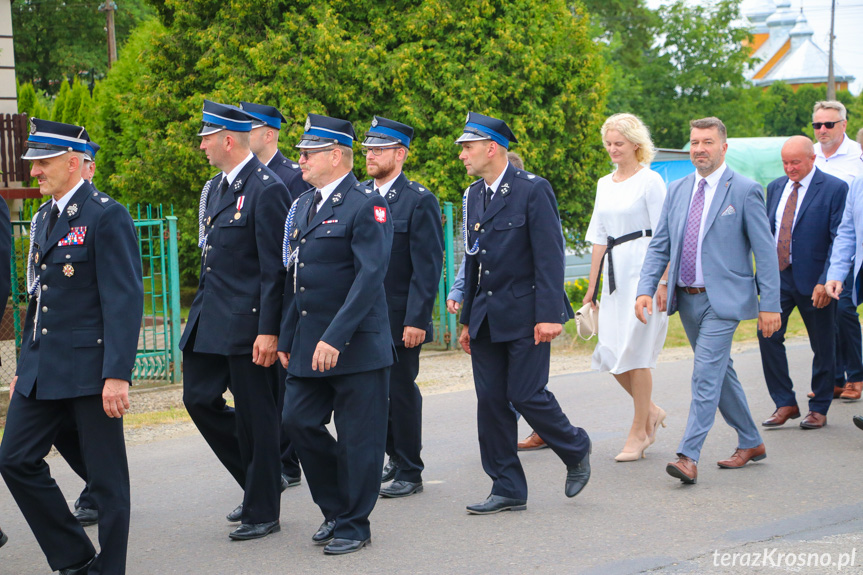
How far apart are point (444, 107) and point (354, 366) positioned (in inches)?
429

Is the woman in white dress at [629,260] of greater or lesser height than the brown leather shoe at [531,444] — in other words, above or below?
above

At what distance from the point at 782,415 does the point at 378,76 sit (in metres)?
9.33

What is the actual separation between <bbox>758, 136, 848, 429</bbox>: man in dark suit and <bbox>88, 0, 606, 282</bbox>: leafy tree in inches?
310

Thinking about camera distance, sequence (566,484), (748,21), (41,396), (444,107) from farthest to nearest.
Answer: (748,21), (444,107), (566,484), (41,396)

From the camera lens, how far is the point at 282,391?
6.03 metres

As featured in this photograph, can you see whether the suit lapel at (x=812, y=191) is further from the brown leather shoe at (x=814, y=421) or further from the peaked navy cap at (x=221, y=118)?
the peaked navy cap at (x=221, y=118)

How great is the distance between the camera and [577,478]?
5781mm

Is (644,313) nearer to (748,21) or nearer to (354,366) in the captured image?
(354,366)

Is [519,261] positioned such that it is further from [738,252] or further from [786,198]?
[786,198]

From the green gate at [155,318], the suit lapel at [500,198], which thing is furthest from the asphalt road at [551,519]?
the green gate at [155,318]

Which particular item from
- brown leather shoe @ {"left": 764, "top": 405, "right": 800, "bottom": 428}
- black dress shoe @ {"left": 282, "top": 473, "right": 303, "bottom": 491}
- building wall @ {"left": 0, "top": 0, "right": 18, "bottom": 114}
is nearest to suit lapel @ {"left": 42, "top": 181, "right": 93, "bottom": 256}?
black dress shoe @ {"left": 282, "top": 473, "right": 303, "bottom": 491}

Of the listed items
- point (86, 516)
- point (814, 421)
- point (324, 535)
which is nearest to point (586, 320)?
point (814, 421)

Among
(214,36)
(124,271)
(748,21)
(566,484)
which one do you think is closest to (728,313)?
(566,484)

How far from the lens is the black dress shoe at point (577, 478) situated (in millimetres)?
5758
